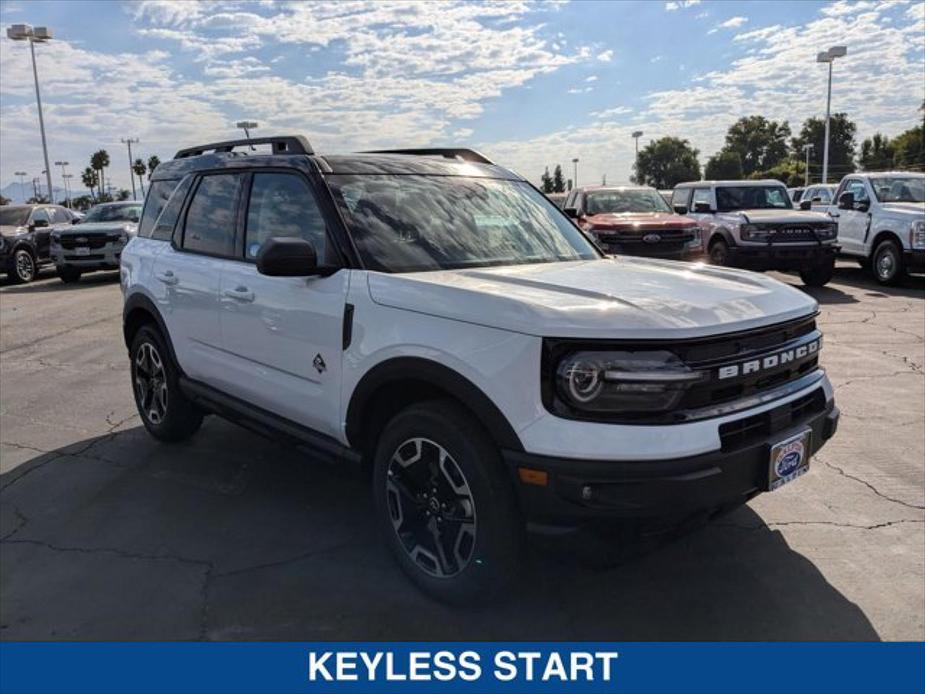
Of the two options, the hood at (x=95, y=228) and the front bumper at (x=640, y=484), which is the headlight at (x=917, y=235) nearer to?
the front bumper at (x=640, y=484)

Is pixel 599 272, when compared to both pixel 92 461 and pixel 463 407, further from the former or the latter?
pixel 92 461

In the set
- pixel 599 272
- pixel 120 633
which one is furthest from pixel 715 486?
pixel 120 633

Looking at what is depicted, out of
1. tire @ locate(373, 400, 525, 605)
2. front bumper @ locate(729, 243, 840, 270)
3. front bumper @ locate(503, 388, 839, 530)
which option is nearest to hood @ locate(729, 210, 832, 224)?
front bumper @ locate(729, 243, 840, 270)

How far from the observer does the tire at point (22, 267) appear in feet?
53.7

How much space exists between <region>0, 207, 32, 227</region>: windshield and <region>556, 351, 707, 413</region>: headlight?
58.6ft

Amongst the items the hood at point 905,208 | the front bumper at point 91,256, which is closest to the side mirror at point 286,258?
the hood at point 905,208

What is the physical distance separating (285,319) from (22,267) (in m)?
15.8

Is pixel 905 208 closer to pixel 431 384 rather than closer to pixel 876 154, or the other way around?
pixel 431 384

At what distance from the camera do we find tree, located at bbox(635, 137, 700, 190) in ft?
395

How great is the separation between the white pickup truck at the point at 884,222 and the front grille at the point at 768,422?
426 inches

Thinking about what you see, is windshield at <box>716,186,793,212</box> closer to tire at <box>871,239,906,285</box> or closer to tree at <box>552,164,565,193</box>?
tire at <box>871,239,906,285</box>

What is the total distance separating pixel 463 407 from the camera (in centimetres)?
285

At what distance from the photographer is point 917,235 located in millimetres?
12039

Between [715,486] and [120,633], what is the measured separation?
231cm
